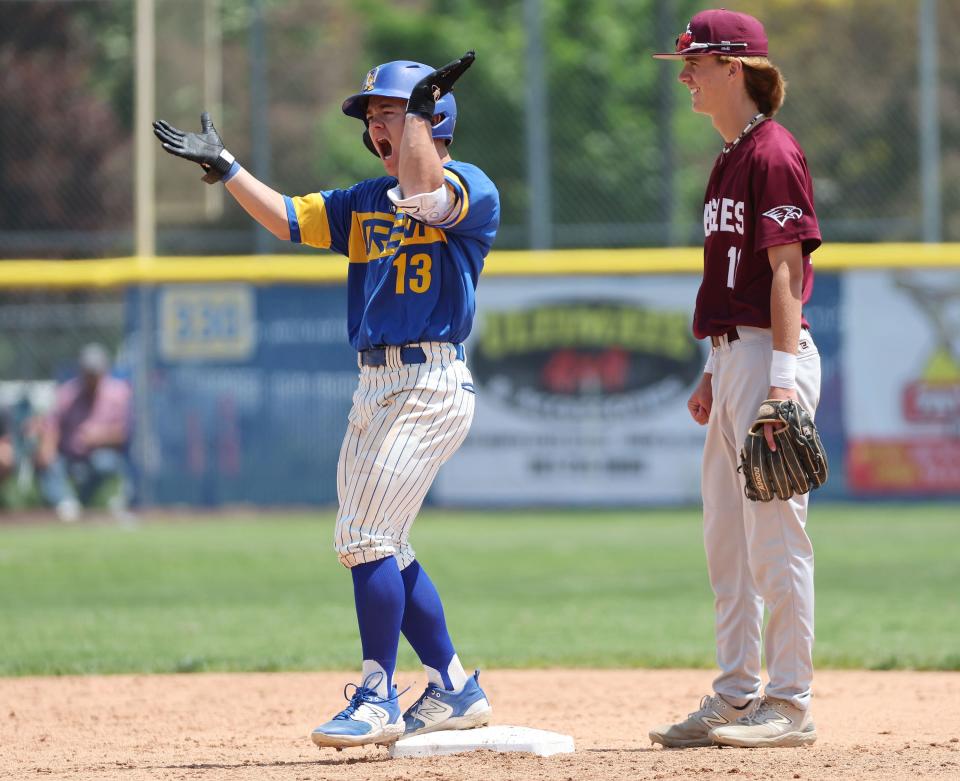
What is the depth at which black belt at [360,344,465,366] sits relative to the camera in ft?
14.3

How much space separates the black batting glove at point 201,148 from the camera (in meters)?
4.33

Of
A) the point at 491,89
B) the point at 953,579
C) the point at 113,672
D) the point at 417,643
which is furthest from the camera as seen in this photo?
the point at 491,89

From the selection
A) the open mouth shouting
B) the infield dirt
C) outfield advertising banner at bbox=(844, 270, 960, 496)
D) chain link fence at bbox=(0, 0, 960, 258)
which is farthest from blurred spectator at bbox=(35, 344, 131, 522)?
the open mouth shouting

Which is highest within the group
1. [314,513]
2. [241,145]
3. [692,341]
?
[241,145]

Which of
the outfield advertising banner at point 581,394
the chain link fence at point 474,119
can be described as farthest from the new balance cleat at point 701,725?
the chain link fence at point 474,119

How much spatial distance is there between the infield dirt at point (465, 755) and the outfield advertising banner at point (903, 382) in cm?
721

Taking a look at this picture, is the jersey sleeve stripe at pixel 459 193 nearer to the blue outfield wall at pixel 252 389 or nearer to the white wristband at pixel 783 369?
the white wristband at pixel 783 369

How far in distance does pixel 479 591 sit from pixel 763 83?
517cm

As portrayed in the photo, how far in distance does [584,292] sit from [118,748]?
9460mm

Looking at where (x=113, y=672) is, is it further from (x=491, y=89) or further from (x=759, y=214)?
(x=491, y=89)

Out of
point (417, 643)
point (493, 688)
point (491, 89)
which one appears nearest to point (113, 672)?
point (493, 688)

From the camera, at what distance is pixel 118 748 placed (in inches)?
185

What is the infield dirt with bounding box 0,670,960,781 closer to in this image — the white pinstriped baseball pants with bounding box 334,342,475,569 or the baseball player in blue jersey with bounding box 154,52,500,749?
the baseball player in blue jersey with bounding box 154,52,500,749

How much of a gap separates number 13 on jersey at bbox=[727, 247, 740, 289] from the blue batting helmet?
85 centimetres
